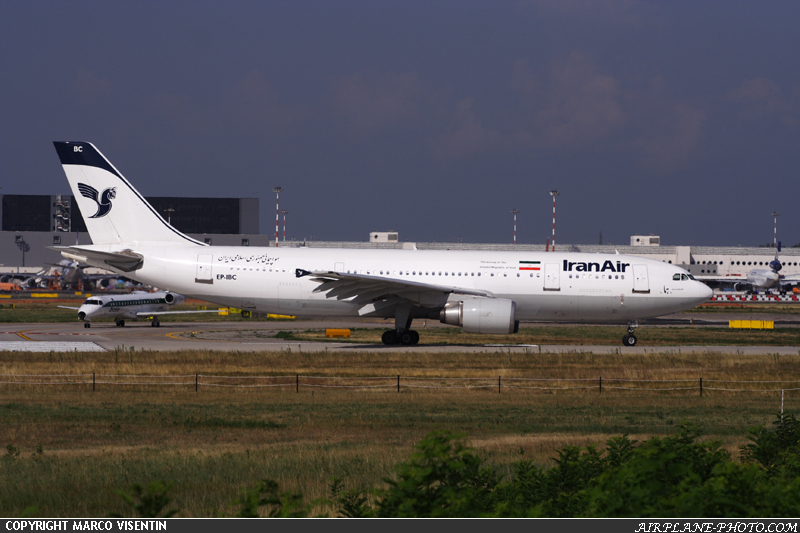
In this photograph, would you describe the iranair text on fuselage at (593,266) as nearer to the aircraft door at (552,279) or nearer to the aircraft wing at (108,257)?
the aircraft door at (552,279)

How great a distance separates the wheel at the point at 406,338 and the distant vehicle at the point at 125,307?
20353mm

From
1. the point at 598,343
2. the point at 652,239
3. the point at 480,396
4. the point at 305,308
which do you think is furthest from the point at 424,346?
the point at 652,239

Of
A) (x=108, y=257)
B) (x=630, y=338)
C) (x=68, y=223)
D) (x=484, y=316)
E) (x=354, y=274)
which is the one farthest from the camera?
(x=68, y=223)

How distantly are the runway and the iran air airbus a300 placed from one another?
1.65 metres

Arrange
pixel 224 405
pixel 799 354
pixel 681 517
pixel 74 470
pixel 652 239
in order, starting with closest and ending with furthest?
pixel 681 517
pixel 74 470
pixel 224 405
pixel 799 354
pixel 652 239

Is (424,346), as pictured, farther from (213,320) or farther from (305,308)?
(213,320)

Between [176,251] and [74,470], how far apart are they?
950 inches

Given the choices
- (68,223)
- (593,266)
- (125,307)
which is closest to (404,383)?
(593,266)

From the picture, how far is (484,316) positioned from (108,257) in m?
16.9

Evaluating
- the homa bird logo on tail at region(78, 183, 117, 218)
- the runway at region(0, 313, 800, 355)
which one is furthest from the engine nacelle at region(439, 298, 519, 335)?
the homa bird logo on tail at region(78, 183, 117, 218)

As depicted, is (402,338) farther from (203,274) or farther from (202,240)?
(202,240)

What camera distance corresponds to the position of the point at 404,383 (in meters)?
25.9

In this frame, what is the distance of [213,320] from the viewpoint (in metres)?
57.3

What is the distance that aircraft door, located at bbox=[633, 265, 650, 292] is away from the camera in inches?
1426
